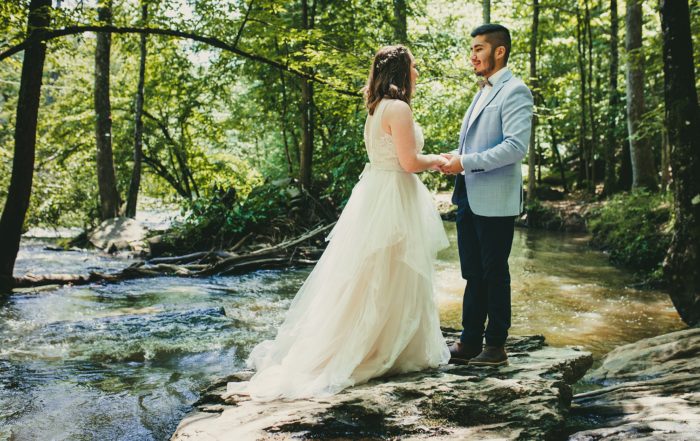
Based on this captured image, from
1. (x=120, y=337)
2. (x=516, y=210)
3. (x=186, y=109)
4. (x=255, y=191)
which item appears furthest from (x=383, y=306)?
(x=186, y=109)

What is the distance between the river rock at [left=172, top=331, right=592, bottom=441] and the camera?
2.93m

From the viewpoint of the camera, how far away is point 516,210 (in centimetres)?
359

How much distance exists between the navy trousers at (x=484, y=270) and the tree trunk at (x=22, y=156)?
283 inches

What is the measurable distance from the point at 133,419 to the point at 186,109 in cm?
1460

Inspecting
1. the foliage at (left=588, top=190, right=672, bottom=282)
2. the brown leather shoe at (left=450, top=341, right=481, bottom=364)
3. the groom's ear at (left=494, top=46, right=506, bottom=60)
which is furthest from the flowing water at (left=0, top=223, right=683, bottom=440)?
the groom's ear at (left=494, top=46, right=506, bottom=60)

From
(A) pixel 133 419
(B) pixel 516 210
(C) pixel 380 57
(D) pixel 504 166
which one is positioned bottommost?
(A) pixel 133 419

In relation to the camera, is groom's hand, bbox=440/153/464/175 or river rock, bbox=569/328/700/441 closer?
river rock, bbox=569/328/700/441

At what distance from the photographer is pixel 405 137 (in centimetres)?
370

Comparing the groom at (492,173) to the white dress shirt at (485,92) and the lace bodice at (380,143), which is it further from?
the lace bodice at (380,143)

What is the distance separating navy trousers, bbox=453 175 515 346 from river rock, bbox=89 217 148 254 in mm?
11051

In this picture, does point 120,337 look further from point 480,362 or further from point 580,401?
point 580,401

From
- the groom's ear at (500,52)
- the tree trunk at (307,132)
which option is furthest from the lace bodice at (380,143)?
the tree trunk at (307,132)

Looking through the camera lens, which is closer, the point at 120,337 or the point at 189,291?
the point at 120,337

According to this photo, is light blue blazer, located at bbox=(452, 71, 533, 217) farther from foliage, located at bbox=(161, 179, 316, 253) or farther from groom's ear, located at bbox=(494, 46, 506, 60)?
foliage, located at bbox=(161, 179, 316, 253)
